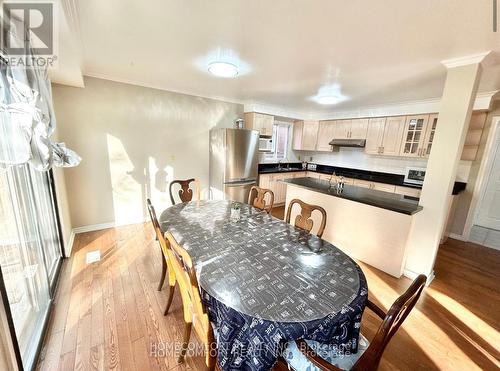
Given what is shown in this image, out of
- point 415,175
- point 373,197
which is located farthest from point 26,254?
point 415,175

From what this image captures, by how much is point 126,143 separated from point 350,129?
439 centimetres

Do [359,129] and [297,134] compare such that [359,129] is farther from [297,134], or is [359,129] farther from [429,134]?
[297,134]

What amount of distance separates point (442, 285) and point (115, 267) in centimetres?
373

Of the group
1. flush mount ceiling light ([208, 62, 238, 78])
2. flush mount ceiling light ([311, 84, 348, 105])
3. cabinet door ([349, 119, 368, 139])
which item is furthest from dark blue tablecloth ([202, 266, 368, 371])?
cabinet door ([349, 119, 368, 139])

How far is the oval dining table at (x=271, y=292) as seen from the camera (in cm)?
95

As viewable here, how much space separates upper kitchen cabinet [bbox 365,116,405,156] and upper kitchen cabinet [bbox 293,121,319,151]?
1.25 metres

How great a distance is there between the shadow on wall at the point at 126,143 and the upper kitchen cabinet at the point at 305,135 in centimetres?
232

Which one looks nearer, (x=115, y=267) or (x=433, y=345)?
(x=433, y=345)

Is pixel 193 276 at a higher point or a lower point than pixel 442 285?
higher

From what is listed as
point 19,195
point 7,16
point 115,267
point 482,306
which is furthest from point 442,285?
point 7,16

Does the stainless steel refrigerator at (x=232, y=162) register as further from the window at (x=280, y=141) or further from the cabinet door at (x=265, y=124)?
the window at (x=280, y=141)

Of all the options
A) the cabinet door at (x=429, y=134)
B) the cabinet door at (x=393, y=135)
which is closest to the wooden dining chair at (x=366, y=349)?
the cabinet door at (x=429, y=134)

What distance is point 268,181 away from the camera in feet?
15.3

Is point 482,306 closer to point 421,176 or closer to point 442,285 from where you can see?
point 442,285
